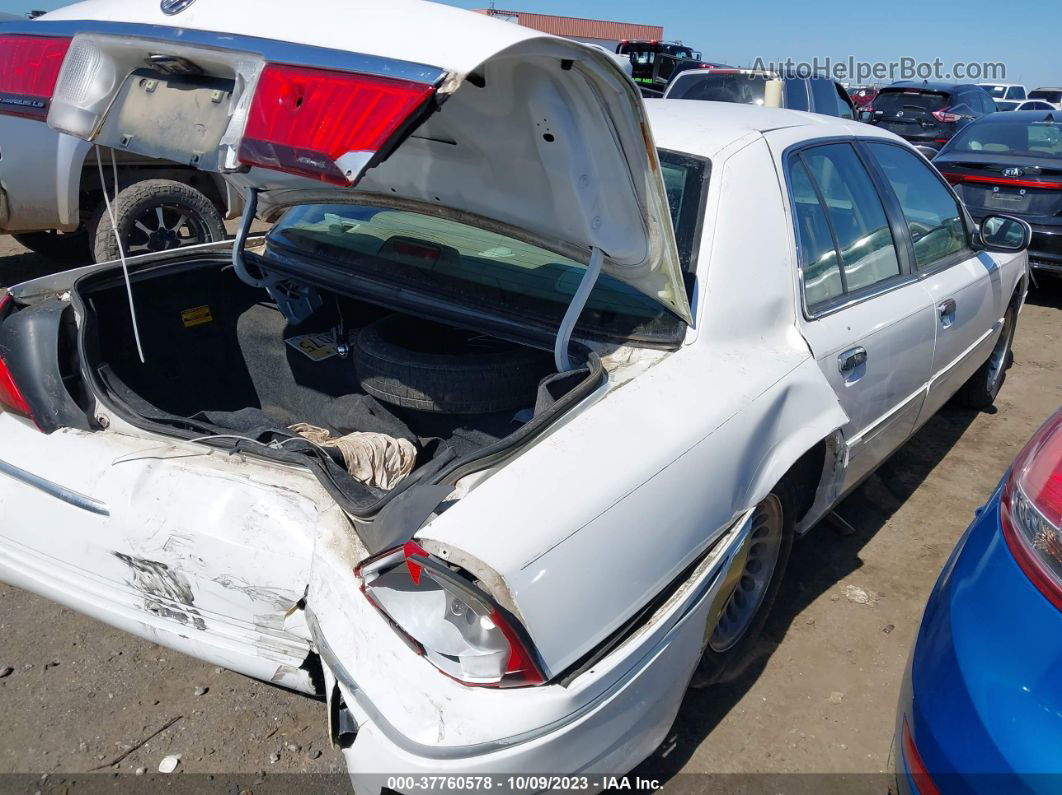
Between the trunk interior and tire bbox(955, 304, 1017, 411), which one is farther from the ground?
the trunk interior

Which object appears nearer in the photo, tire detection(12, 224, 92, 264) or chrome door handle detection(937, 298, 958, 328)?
chrome door handle detection(937, 298, 958, 328)

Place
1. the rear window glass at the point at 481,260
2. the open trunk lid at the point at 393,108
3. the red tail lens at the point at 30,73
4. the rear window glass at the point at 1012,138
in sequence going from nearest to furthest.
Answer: the open trunk lid at the point at 393,108 → the red tail lens at the point at 30,73 → the rear window glass at the point at 481,260 → the rear window glass at the point at 1012,138

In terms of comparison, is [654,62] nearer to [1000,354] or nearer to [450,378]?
[1000,354]

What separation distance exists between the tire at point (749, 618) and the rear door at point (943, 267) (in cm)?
113

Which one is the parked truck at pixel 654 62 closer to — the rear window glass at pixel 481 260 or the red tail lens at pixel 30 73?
the rear window glass at pixel 481 260

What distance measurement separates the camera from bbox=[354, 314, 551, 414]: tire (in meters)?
2.38

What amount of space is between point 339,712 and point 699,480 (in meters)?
0.90

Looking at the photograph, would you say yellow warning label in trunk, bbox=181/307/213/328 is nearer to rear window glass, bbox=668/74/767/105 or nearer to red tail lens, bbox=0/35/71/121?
red tail lens, bbox=0/35/71/121

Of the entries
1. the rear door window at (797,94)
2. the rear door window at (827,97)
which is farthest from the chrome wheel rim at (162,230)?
the rear door window at (827,97)

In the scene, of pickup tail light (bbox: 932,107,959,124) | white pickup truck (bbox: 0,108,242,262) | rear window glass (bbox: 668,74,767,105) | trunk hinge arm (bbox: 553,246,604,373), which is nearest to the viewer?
trunk hinge arm (bbox: 553,246,604,373)

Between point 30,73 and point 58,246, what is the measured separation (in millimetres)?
5452

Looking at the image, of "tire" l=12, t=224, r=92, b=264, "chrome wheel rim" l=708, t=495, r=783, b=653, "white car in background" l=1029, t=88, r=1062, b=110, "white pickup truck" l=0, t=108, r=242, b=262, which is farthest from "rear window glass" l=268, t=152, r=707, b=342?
"white car in background" l=1029, t=88, r=1062, b=110

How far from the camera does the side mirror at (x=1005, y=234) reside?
130 inches

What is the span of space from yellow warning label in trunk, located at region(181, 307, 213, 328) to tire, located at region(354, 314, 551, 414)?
0.71 metres
